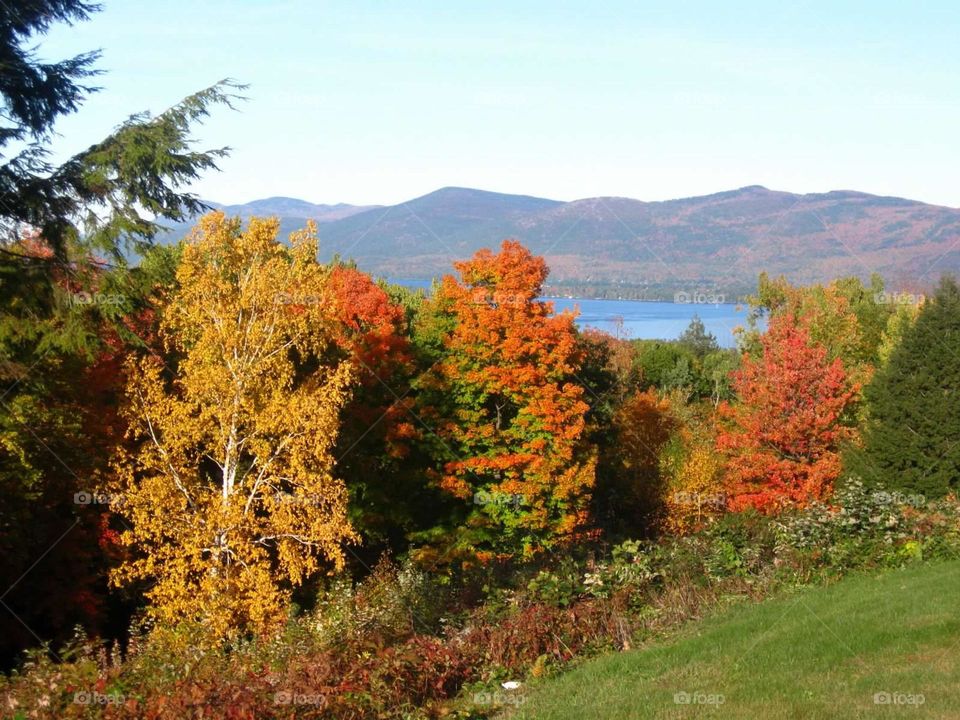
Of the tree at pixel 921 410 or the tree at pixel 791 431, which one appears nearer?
the tree at pixel 921 410

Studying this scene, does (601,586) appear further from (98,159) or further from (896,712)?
(98,159)

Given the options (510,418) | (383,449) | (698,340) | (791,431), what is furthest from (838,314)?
(698,340)

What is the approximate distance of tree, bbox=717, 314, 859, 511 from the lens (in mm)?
33906

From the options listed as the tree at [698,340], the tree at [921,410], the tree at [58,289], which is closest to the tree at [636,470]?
the tree at [921,410]

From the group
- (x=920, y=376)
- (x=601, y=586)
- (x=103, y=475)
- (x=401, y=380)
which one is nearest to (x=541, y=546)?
(x=401, y=380)

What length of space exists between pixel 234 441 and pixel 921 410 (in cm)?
2043

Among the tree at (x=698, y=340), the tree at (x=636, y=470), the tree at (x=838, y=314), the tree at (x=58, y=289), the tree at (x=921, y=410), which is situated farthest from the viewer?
the tree at (x=698, y=340)

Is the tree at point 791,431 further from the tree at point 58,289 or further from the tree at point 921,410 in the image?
the tree at point 58,289

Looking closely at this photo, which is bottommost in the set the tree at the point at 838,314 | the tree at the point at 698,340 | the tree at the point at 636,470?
the tree at the point at 636,470

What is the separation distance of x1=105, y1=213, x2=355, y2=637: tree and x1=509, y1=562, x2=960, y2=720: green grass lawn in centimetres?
794

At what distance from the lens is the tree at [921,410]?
2709 cm

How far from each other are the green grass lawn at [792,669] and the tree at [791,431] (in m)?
21.9

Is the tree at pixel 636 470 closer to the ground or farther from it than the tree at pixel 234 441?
closer to the ground

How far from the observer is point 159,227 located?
16344mm
